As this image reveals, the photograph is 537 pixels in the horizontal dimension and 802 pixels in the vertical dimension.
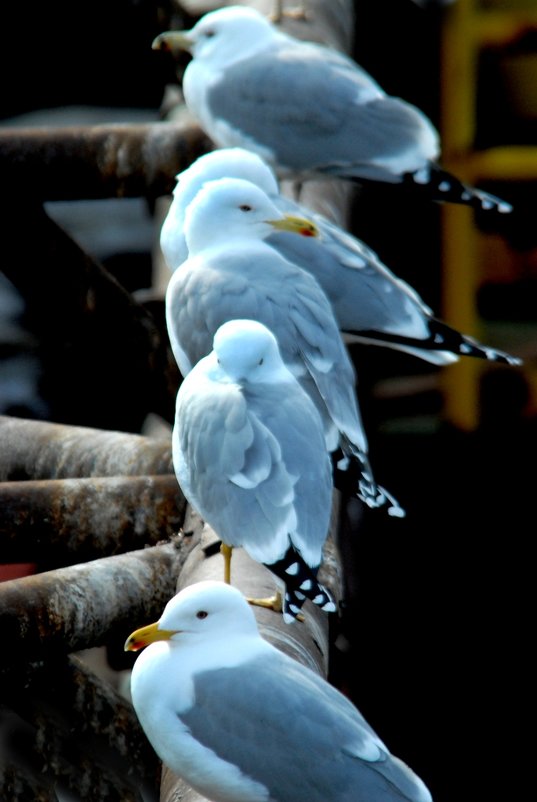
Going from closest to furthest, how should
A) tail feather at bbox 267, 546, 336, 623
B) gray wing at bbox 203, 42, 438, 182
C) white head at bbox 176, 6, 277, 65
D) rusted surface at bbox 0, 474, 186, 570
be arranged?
1. tail feather at bbox 267, 546, 336, 623
2. rusted surface at bbox 0, 474, 186, 570
3. gray wing at bbox 203, 42, 438, 182
4. white head at bbox 176, 6, 277, 65

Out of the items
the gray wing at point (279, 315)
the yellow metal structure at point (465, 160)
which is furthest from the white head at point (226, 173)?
the yellow metal structure at point (465, 160)

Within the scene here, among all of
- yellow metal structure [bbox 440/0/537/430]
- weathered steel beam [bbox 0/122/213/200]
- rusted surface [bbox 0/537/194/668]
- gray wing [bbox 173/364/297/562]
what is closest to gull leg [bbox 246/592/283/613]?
gray wing [bbox 173/364/297/562]

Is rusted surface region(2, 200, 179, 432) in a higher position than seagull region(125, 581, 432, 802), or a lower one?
lower

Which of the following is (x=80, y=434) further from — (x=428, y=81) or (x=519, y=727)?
(x=428, y=81)

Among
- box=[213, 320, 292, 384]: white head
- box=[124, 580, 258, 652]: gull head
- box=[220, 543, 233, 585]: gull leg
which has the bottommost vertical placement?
box=[220, 543, 233, 585]: gull leg

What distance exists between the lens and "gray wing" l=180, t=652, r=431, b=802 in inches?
79.1

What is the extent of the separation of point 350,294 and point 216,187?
1.18 ft

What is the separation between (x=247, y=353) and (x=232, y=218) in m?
Result: 0.71

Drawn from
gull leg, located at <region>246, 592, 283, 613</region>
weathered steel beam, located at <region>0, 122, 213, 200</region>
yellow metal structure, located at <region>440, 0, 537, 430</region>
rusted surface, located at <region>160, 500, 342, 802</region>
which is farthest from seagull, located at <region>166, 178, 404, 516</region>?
yellow metal structure, located at <region>440, 0, 537, 430</region>

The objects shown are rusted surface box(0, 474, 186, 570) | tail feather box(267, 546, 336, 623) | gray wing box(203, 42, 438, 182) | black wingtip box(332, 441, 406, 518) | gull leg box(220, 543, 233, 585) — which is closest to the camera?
tail feather box(267, 546, 336, 623)

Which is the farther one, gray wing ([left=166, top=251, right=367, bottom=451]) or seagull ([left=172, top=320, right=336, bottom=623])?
gray wing ([left=166, top=251, right=367, bottom=451])

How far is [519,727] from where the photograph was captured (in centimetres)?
468

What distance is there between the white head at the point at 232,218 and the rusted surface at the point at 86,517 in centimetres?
Answer: 50

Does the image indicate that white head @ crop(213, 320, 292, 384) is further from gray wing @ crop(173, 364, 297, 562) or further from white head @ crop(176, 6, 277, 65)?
white head @ crop(176, 6, 277, 65)
